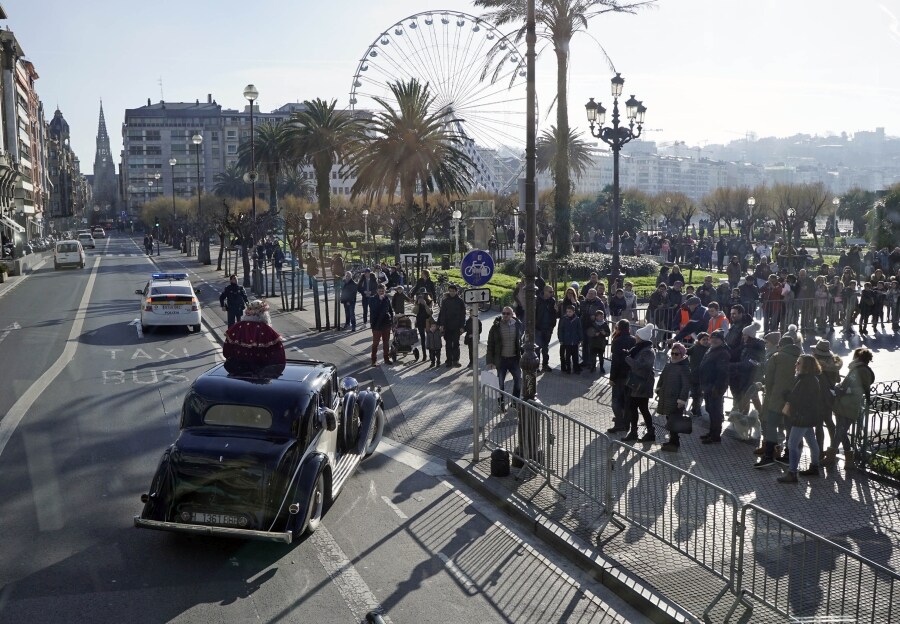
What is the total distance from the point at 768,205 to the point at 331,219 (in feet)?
136

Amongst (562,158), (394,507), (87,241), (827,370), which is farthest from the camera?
(87,241)

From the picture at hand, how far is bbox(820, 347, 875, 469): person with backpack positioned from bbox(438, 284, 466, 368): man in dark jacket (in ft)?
28.1

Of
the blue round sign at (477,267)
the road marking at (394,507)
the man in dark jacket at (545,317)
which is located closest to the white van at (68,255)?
the man in dark jacket at (545,317)

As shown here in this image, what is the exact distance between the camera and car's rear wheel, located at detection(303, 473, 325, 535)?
886 cm

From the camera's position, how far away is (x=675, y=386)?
11789 millimetres

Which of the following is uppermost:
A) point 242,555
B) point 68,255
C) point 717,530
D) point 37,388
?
point 68,255

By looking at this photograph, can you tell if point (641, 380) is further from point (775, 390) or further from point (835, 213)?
point (835, 213)

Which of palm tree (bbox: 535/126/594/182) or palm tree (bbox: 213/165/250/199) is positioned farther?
palm tree (bbox: 213/165/250/199)

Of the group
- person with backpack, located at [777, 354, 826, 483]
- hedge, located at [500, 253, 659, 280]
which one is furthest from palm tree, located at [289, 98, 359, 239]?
person with backpack, located at [777, 354, 826, 483]

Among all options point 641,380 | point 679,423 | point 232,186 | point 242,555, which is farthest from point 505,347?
point 232,186

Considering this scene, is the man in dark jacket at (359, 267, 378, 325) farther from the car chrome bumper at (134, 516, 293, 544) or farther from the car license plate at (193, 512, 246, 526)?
the car chrome bumper at (134, 516, 293, 544)

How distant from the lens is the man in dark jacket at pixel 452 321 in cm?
1839

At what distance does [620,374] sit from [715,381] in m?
1.30

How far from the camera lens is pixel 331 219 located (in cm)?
4994
